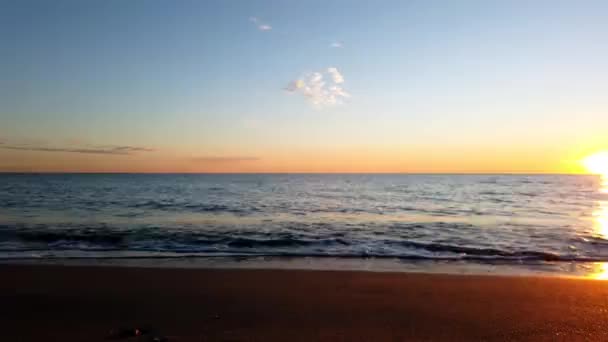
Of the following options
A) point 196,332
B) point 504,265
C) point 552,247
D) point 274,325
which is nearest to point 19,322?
point 196,332

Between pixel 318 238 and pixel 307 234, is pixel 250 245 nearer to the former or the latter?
pixel 318 238

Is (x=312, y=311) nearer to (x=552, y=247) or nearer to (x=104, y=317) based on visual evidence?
(x=104, y=317)

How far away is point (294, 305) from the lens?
7.12 m

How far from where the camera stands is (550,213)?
26.5 metres

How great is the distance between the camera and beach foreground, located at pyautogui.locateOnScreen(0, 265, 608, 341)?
5.68m

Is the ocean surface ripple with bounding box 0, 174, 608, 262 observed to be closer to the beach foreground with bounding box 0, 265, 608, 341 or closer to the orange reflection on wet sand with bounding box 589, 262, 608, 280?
the orange reflection on wet sand with bounding box 589, 262, 608, 280

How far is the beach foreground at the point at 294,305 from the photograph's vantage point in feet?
18.6

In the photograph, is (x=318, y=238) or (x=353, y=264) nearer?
(x=353, y=264)

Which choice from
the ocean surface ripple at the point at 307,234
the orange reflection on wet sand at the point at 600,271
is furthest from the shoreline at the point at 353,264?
the ocean surface ripple at the point at 307,234

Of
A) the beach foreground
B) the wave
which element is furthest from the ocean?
the beach foreground

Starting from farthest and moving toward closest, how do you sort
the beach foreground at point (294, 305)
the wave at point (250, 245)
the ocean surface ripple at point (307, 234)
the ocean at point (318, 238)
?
the ocean surface ripple at point (307, 234), the wave at point (250, 245), the ocean at point (318, 238), the beach foreground at point (294, 305)

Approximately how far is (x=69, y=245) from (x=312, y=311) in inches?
477

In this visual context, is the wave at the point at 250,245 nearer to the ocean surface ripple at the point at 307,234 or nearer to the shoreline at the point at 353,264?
the ocean surface ripple at the point at 307,234

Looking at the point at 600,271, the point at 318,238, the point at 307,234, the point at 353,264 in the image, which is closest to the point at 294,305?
the point at 353,264
